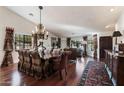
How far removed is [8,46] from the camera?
698cm

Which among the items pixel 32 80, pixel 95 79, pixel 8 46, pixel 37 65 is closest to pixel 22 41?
pixel 8 46

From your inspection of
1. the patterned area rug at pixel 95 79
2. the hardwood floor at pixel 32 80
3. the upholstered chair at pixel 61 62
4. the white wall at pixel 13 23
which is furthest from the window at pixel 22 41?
the patterned area rug at pixel 95 79

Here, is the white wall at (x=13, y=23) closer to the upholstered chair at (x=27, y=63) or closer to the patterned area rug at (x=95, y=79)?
the upholstered chair at (x=27, y=63)

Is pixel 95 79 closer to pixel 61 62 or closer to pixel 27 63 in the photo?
pixel 61 62

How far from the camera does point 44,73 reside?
4.55 m

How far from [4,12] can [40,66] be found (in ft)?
12.9

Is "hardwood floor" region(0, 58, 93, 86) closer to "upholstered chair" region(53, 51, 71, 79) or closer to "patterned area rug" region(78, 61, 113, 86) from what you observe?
"patterned area rug" region(78, 61, 113, 86)

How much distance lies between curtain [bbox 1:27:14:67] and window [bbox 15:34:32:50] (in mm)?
756

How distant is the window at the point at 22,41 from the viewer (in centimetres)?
803

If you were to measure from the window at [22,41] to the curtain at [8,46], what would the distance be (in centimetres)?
76

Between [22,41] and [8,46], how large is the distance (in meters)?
1.56

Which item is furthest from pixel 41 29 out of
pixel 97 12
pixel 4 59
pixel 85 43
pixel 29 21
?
pixel 85 43

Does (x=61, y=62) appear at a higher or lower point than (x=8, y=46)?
lower
